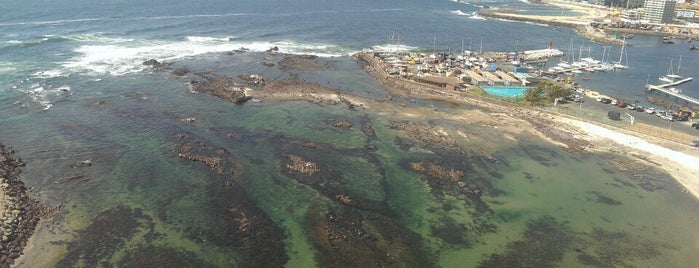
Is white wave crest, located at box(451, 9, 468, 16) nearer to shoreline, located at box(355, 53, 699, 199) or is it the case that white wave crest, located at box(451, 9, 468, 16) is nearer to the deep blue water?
the deep blue water

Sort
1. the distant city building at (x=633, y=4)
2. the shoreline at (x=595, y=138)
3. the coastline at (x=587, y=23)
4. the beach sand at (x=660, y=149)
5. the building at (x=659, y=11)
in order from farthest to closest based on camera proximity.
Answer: the distant city building at (x=633, y=4) < the building at (x=659, y=11) < the coastline at (x=587, y=23) < the shoreline at (x=595, y=138) < the beach sand at (x=660, y=149)

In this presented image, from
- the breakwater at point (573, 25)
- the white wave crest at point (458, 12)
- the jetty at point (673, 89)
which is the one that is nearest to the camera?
the jetty at point (673, 89)

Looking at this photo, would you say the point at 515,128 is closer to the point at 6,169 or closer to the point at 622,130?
the point at 622,130

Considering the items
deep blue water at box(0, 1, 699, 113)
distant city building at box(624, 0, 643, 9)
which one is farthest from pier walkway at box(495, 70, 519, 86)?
distant city building at box(624, 0, 643, 9)

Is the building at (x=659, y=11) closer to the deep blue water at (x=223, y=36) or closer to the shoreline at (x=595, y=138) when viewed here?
the deep blue water at (x=223, y=36)

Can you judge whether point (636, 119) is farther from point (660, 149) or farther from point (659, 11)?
point (659, 11)

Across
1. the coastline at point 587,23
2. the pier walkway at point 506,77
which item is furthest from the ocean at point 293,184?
the coastline at point 587,23
